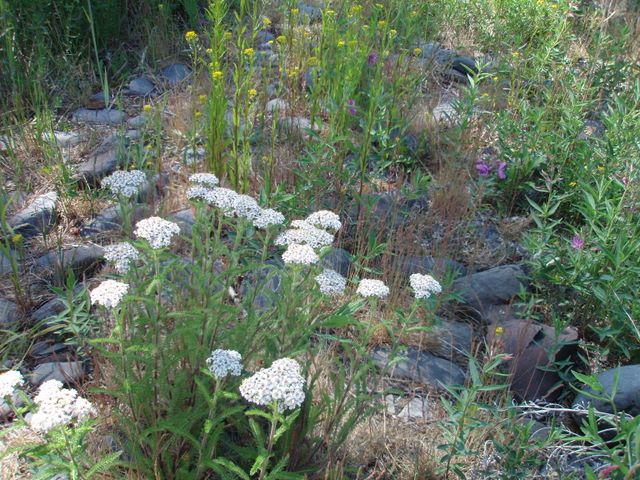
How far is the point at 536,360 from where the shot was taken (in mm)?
2805

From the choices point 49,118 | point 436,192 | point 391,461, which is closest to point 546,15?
point 436,192

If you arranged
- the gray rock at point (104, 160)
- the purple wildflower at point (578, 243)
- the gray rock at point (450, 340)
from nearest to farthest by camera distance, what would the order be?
the gray rock at point (450, 340) → the purple wildflower at point (578, 243) → the gray rock at point (104, 160)

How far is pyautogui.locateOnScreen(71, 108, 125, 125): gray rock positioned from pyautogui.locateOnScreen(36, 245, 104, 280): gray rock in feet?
5.20

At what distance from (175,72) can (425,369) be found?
3.56 metres

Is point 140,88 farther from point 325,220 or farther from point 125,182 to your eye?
point 325,220

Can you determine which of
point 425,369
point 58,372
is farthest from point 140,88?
point 425,369

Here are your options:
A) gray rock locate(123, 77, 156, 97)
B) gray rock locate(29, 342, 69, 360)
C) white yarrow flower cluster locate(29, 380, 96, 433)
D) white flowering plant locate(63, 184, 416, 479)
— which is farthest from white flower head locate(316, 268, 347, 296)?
gray rock locate(123, 77, 156, 97)

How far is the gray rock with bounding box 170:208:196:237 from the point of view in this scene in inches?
132

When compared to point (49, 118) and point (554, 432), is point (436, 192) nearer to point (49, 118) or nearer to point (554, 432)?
point (554, 432)

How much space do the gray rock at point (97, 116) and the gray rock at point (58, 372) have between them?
237 centimetres

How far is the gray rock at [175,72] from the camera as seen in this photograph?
16.7 feet

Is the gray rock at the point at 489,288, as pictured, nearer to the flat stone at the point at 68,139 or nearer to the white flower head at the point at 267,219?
the white flower head at the point at 267,219

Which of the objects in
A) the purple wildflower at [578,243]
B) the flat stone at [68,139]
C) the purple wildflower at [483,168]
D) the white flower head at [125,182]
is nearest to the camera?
the white flower head at [125,182]

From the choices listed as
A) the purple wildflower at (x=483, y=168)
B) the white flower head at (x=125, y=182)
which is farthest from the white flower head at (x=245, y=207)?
the purple wildflower at (x=483, y=168)
